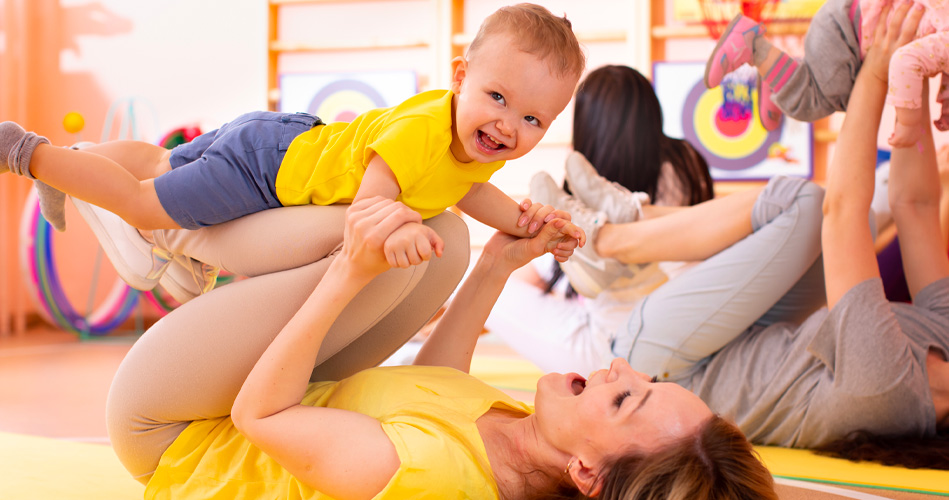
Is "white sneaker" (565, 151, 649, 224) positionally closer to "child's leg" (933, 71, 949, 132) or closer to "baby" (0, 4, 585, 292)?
"child's leg" (933, 71, 949, 132)

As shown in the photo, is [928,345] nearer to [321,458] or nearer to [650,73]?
[321,458]

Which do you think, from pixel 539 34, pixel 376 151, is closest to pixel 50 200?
pixel 376 151

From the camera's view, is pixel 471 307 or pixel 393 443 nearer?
pixel 393 443

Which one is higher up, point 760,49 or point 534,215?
point 760,49

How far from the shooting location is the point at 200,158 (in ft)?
3.44

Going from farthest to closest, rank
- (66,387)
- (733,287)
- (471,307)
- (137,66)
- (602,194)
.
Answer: (137,66)
(66,387)
(602,194)
(733,287)
(471,307)

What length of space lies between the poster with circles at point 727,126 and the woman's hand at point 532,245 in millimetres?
2594

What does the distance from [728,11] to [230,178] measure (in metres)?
3.03

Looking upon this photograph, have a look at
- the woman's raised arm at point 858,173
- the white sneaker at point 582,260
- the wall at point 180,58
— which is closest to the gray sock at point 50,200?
the white sneaker at point 582,260

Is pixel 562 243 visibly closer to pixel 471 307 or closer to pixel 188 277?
pixel 471 307

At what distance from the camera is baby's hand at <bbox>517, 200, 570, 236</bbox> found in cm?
114

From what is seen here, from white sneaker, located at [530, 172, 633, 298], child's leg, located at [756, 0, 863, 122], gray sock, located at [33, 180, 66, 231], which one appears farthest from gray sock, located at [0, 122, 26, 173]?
child's leg, located at [756, 0, 863, 122]

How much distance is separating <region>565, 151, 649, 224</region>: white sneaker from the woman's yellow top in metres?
0.84

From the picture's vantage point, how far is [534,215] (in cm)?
115
